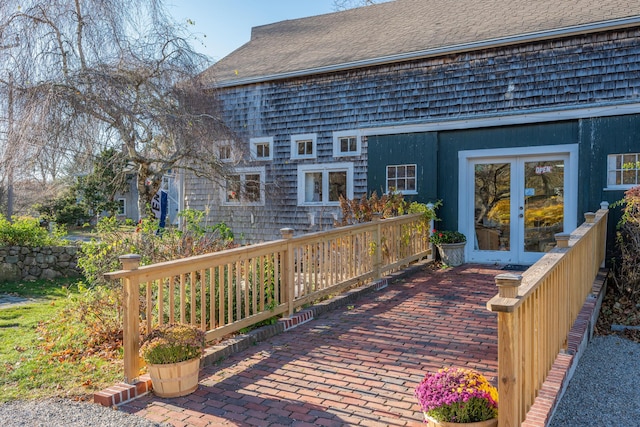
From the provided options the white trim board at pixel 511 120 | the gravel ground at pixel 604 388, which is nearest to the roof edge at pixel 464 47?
the white trim board at pixel 511 120

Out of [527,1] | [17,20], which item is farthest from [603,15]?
[17,20]

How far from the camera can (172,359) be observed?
357 cm

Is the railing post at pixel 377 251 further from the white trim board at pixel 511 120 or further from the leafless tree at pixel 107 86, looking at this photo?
the leafless tree at pixel 107 86

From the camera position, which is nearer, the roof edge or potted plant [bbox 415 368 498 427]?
potted plant [bbox 415 368 498 427]

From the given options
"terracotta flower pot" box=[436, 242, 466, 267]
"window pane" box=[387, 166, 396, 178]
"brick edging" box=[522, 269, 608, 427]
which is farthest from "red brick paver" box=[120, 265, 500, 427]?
"window pane" box=[387, 166, 396, 178]

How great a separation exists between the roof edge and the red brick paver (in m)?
4.92

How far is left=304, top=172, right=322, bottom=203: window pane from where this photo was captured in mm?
11148

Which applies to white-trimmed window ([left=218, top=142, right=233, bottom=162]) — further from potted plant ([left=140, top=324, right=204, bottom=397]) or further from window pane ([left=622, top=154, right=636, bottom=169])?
potted plant ([left=140, top=324, right=204, bottom=397])

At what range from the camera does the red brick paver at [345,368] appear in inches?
131

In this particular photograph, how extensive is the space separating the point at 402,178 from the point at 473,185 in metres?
1.43

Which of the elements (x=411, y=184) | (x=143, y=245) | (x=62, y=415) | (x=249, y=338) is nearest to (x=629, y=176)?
(x=411, y=184)

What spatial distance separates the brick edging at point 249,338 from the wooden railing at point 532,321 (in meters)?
2.55

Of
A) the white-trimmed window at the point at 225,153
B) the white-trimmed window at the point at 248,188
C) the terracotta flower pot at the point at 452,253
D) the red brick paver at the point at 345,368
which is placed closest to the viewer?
the red brick paver at the point at 345,368

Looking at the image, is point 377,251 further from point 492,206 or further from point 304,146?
point 304,146
